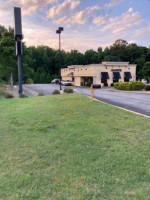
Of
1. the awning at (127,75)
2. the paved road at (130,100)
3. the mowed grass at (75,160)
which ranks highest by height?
the awning at (127,75)

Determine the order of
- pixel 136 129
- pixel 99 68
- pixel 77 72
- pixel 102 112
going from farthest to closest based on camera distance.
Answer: pixel 77 72 < pixel 99 68 < pixel 102 112 < pixel 136 129

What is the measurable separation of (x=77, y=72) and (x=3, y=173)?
57.2m

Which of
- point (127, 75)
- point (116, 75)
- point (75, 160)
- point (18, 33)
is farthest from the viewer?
point (127, 75)

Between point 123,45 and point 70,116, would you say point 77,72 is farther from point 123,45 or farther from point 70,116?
point 70,116

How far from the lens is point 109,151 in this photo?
5.15m

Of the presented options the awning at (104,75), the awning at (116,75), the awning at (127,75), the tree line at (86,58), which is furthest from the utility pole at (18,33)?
the tree line at (86,58)

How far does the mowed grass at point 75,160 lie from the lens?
3639 mm

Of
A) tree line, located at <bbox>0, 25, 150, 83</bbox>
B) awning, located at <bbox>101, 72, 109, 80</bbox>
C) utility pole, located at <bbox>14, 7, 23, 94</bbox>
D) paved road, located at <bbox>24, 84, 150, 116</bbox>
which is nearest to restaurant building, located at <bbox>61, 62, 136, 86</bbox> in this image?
awning, located at <bbox>101, 72, 109, 80</bbox>

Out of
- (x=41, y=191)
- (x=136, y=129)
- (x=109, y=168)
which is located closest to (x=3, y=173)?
(x=41, y=191)

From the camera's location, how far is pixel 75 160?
4.75m

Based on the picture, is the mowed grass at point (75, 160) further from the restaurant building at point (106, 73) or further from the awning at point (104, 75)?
the awning at point (104, 75)

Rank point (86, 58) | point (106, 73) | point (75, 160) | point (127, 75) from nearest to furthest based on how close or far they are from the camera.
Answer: point (75, 160) → point (106, 73) → point (127, 75) → point (86, 58)

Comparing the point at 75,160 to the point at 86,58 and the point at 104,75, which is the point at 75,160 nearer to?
the point at 104,75

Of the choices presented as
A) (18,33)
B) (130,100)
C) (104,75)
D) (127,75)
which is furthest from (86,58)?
(130,100)
